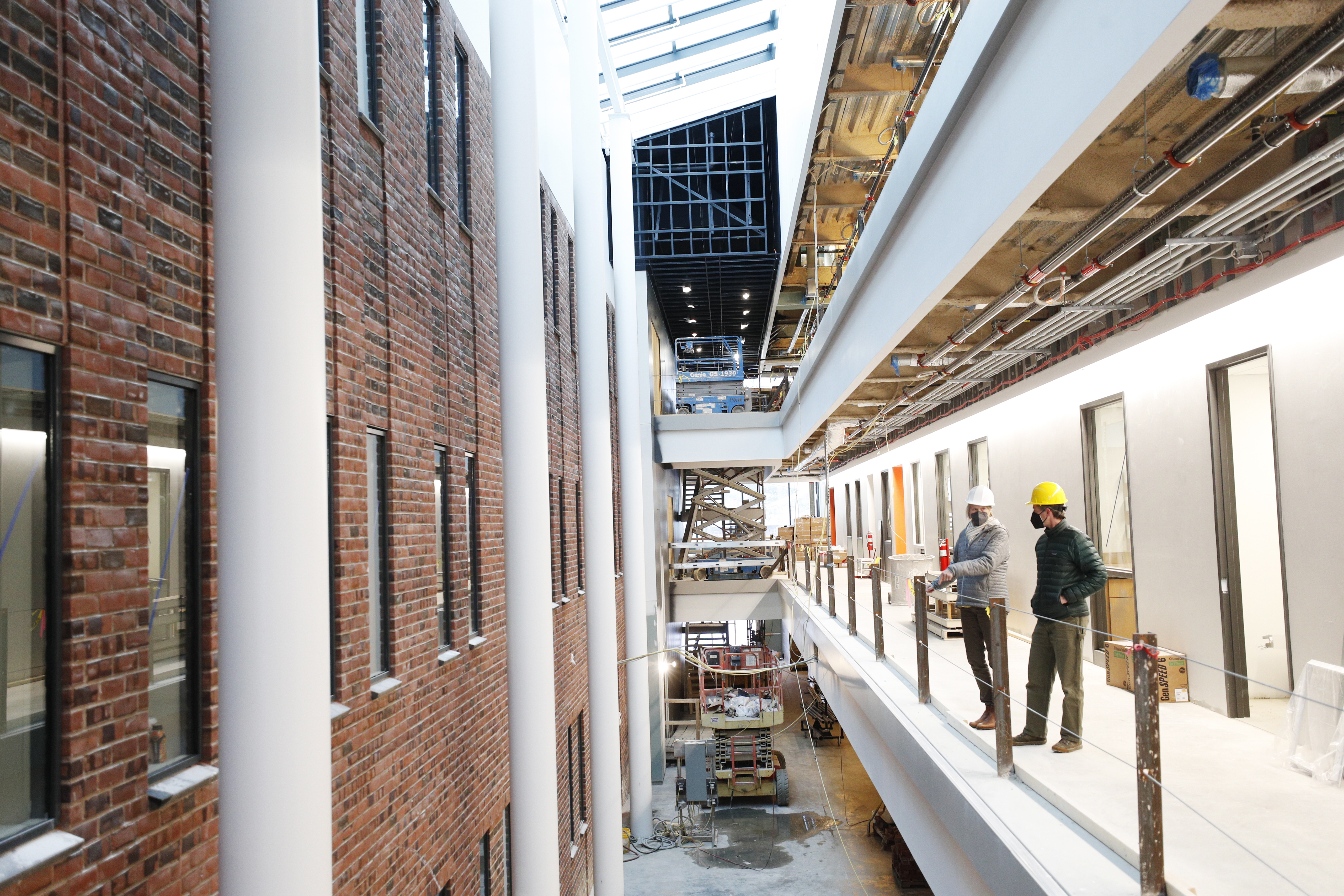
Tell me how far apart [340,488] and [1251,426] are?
268 inches

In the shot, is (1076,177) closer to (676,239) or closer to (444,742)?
(444,742)

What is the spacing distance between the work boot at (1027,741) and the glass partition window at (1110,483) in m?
4.67

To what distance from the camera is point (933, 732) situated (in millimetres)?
6180

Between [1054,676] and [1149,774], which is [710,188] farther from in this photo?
[1149,774]

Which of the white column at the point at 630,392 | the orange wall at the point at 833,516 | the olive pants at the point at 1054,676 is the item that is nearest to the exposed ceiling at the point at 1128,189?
the olive pants at the point at 1054,676

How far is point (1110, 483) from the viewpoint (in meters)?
9.59

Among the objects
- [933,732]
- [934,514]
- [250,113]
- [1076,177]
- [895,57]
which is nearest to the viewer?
[250,113]

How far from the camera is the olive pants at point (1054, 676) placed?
16.2ft

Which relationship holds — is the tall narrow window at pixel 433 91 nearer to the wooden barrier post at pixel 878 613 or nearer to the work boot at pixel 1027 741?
the wooden barrier post at pixel 878 613

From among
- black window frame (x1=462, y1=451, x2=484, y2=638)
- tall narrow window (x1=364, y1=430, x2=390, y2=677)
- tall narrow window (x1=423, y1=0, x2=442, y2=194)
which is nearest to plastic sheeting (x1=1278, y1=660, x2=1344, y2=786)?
tall narrow window (x1=364, y1=430, x2=390, y2=677)

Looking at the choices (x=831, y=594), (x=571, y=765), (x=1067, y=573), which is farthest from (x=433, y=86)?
(x=571, y=765)

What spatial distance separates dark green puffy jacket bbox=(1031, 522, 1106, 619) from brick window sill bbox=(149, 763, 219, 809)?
4481 millimetres

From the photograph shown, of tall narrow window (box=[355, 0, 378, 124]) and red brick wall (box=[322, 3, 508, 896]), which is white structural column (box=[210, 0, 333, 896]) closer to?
red brick wall (box=[322, 3, 508, 896])

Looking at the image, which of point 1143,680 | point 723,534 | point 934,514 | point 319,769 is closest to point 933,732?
point 1143,680
